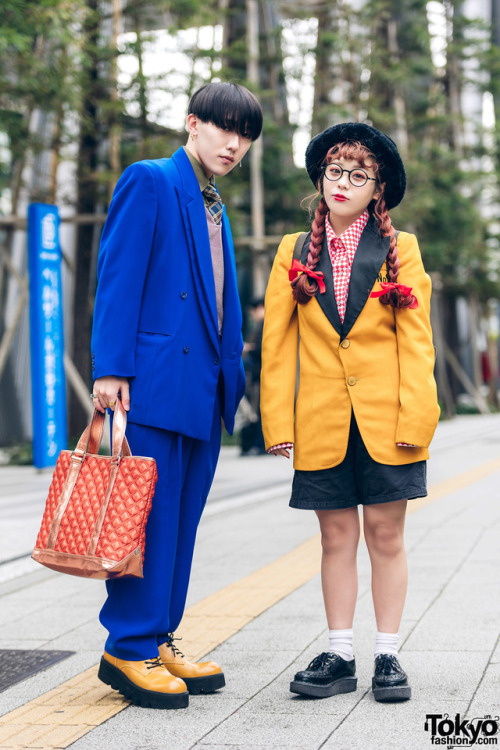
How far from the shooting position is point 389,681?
3.40m

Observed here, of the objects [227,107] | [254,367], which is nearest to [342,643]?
[227,107]

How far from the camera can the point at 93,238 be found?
15172mm

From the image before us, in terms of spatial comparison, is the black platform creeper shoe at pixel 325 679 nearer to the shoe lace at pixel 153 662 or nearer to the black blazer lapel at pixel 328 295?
the shoe lace at pixel 153 662

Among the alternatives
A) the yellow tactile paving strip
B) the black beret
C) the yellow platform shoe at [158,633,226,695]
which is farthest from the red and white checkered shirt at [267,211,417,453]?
the yellow tactile paving strip

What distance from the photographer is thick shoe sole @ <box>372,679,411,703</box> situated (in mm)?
3354

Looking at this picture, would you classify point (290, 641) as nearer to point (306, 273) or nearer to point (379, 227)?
point (306, 273)

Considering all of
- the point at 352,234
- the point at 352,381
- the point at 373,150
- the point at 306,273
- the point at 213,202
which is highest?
the point at 373,150

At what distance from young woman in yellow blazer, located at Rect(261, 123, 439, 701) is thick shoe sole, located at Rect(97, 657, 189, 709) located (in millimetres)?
401

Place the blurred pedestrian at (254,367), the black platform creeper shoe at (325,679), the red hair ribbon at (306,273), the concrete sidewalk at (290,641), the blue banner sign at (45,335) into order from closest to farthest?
the concrete sidewalk at (290,641), the black platform creeper shoe at (325,679), the red hair ribbon at (306,273), the blue banner sign at (45,335), the blurred pedestrian at (254,367)

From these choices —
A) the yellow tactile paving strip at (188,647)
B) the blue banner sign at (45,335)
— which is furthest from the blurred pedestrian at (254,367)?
the yellow tactile paving strip at (188,647)

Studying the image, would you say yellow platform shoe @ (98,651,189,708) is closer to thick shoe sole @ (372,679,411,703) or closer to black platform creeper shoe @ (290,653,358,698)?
black platform creeper shoe @ (290,653,358,698)

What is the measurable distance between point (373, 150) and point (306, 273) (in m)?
0.49

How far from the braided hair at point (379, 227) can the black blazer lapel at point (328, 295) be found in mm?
25

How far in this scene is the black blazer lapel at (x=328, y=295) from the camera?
3.55m
